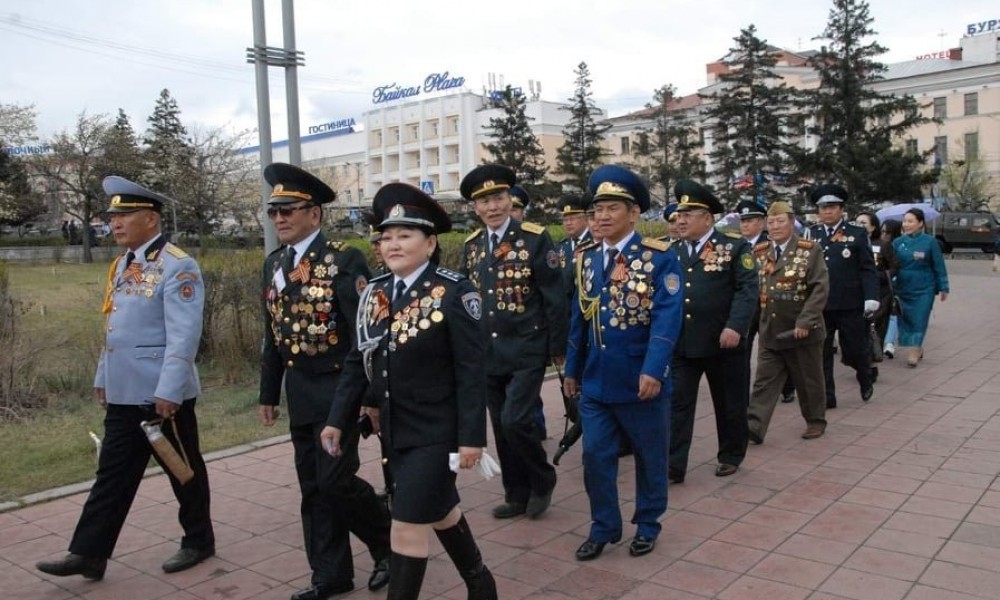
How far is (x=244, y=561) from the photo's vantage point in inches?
188

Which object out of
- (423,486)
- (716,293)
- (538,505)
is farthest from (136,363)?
(716,293)

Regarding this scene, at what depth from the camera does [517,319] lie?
5359 mm

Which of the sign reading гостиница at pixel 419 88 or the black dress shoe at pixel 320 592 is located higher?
the sign reading гостиница at pixel 419 88

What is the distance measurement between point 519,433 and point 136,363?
84.1 inches

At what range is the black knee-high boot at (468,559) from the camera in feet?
12.0

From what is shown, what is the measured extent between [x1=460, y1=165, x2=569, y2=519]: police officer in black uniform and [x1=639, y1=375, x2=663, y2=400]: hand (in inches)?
36.8

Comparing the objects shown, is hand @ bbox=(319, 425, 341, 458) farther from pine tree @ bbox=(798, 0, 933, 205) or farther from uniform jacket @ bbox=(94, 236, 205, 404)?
pine tree @ bbox=(798, 0, 933, 205)

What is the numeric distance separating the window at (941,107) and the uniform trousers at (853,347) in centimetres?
5965

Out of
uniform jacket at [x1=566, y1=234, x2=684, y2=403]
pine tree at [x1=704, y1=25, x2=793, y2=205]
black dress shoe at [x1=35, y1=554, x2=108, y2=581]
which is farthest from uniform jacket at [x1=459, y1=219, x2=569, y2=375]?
pine tree at [x1=704, y1=25, x2=793, y2=205]

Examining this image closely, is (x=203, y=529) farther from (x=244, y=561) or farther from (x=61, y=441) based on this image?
(x=61, y=441)

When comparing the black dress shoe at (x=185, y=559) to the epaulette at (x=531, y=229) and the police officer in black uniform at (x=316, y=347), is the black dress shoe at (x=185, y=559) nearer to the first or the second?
the police officer in black uniform at (x=316, y=347)

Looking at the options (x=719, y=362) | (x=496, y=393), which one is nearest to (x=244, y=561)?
(x=496, y=393)

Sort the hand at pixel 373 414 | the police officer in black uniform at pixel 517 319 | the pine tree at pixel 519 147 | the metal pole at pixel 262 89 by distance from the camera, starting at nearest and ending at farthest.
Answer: the hand at pixel 373 414 → the police officer in black uniform at pixel 517 319 → the metal pole at pixel 262 89 → the pine tree at pixel 519 147

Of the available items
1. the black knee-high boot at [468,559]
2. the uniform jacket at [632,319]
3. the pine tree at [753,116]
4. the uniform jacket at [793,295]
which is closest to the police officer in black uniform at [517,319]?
the uniform jacket at [632,319]
